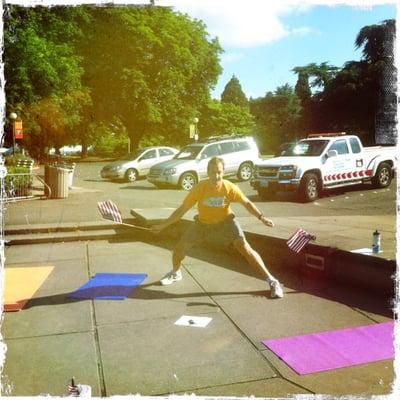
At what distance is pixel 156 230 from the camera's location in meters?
4.97

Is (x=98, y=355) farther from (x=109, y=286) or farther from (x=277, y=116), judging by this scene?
(x=277, y=116)

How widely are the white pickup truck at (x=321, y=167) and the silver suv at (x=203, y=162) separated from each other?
11.6ft

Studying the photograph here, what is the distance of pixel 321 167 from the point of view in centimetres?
1267

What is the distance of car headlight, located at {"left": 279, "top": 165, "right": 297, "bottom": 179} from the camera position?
12.3 m

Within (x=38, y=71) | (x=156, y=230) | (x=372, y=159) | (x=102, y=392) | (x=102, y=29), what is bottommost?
(x=102, y=392)

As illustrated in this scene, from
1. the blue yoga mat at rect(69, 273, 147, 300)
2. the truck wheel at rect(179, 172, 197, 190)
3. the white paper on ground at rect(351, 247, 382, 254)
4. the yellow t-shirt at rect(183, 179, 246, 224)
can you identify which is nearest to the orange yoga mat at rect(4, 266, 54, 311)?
the blue yoga mat at rect(69, 273, 147, 300)

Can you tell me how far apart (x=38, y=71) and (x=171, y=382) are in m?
11.6

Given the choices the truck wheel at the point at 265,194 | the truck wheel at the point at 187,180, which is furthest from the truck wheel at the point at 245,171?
the truck wheel at the point at 265,194

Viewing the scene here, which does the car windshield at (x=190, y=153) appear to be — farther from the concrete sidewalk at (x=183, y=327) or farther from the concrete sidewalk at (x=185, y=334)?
the concrete sidewalk at (x=185, y=334)

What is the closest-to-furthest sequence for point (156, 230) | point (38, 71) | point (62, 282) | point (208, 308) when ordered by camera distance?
point (208, 308) < point (156, 230) < point (62, 282) < point (38, 71)

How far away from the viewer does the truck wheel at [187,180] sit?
53.1 ft

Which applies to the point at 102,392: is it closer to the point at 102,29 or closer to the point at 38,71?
the point at 38,71

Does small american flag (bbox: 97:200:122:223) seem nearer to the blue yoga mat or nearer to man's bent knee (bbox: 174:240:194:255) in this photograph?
the blue yoga mat

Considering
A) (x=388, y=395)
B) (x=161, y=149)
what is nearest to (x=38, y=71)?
→ (x=161, y=149)
